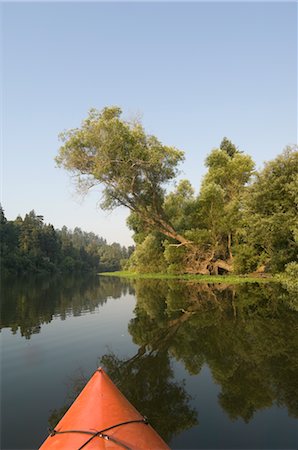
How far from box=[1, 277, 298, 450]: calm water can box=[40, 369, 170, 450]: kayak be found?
1030 mm

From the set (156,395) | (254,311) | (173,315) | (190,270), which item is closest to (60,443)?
(156,395)

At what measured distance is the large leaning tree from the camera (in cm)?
2823

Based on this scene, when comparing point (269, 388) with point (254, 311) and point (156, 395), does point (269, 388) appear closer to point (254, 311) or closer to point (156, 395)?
point (156, 395)

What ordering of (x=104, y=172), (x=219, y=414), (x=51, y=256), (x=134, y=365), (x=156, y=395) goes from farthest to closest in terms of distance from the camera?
(x=51, y=256), (x=104, y=172), (x=134, y=365), (x=156, y=395), (x=219, y=414)

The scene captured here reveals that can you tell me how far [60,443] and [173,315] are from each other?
31.2ft

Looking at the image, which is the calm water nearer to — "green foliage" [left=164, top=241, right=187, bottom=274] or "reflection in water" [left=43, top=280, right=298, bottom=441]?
"reflection in water" [left=43, top=280, right=298, bottom=441]

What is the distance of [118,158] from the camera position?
2922cm

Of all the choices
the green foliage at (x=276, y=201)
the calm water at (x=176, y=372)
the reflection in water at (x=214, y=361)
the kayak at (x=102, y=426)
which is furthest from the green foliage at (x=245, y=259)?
the kayak at (x=102, y=426)

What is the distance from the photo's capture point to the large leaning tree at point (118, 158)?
28234mm

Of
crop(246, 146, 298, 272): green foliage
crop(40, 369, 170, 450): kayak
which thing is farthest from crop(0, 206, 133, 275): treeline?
crop(40, 369, 170, 450): kayak

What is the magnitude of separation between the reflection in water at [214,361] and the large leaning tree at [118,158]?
19.1 meters

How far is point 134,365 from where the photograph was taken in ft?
22.4

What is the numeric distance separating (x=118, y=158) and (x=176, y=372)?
2473 centimetres

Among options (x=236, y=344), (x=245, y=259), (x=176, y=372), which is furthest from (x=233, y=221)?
(x=176, y=372)
